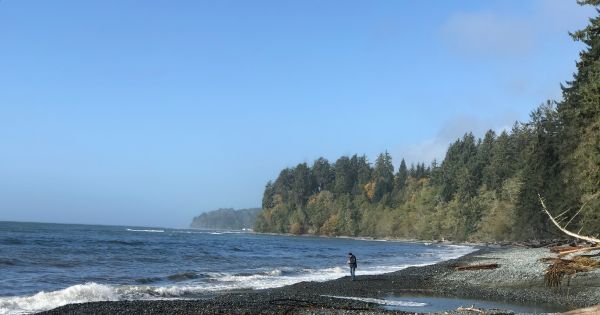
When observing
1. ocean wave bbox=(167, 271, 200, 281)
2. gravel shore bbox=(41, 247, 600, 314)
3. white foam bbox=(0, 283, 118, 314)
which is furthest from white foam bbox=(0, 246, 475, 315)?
gravel shore bbox=(41, 247, 600, 314)

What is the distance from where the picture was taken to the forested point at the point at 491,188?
3618cm

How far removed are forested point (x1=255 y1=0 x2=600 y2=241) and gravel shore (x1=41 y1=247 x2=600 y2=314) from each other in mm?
3848

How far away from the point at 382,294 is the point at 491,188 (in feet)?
330

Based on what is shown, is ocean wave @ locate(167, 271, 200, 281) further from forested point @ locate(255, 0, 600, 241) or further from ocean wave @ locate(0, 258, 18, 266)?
forested point @ locate(255, 0, 600, 241)

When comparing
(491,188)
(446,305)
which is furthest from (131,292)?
(491,188)

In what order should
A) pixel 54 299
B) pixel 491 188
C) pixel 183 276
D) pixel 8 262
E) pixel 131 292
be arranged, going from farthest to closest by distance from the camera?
pixel 491 188
pixel 8 262
pixel 183 276
pixel 131 292
pixel 54 299

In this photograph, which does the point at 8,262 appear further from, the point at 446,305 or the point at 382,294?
the point at 446,305

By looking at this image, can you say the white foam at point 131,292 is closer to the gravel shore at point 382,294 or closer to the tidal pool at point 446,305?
the tidal pool at point 446,305

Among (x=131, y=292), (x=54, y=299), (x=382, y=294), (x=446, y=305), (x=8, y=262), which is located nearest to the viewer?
(x=446, y=305)

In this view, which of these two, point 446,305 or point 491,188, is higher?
point 491,188

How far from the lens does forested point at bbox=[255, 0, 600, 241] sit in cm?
3618

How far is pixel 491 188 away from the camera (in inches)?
4675

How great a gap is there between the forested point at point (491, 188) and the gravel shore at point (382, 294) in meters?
3.85

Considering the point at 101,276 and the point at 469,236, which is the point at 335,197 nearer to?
the point at 469,236
